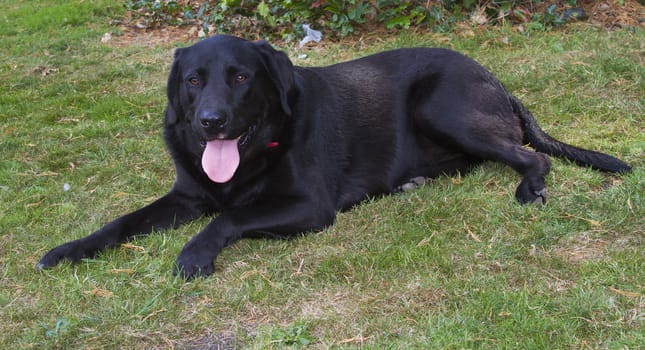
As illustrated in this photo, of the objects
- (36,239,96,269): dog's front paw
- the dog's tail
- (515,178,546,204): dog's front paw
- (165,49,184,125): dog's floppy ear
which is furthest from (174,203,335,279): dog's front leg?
the dog's tail

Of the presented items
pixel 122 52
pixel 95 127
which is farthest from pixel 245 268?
pixel 122 52

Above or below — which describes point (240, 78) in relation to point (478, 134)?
above

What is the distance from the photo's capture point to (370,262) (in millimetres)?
3002

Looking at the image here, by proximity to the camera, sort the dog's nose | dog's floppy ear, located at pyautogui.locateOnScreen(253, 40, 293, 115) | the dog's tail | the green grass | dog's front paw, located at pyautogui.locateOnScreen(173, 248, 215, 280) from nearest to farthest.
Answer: the green grass → dog's front paw, located at pyautogui.locateOnScreen(173, 248, 215, 280) → the dog's nose → dog's floppy ear, located at pyautogui.locateOnScreen(253, 40, 293, 115) → the dog's tail

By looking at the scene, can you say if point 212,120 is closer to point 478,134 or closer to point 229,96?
point 229,96

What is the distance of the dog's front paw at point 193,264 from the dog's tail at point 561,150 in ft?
6.96

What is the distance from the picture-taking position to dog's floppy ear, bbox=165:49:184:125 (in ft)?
11.4

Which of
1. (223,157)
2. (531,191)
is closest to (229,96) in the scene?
(223,157)

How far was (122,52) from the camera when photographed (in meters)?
7.25

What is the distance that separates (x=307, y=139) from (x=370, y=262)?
2.85ft

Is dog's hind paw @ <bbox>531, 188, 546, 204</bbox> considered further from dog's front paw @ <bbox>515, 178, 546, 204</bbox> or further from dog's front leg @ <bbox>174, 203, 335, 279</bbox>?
dog's front leg @ <bbox>174, 203, 335, 279</bbox>

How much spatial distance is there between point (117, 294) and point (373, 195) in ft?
5.08

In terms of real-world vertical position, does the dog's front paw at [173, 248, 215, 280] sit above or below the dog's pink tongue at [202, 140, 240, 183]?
below

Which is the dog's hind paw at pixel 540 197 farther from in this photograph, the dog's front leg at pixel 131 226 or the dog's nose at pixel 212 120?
the dog's front leg at pixel 131 226
